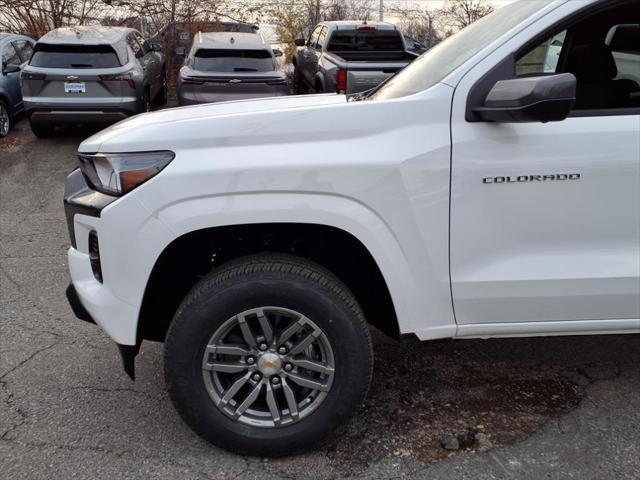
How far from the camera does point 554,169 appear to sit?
270 cm

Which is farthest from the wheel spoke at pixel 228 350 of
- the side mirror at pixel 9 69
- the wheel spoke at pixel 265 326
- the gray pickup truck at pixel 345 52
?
the side mirror at pixel 9 69

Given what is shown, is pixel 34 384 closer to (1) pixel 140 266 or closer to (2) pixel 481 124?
(1) pixel 140 266

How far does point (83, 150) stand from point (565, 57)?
8.73ft

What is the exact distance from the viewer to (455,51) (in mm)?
3166

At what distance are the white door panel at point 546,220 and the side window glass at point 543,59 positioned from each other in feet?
1.92

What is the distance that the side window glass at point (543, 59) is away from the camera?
3222 millimetres

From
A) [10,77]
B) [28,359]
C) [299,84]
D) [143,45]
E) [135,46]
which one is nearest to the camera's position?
[28,359]

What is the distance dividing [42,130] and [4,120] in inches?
25.8

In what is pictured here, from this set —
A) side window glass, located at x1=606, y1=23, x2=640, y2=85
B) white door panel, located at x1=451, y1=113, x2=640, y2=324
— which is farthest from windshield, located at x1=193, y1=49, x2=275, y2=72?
white door panel, located at x1=451, y1=113, x2=640, y2=324

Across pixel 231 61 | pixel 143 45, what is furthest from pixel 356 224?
pixel 143 45

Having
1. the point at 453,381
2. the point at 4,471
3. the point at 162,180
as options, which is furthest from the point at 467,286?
the point at 4,471

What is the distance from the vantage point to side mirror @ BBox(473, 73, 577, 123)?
2.49 metres

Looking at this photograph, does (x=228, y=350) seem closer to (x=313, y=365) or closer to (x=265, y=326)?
(x=265, y=326)

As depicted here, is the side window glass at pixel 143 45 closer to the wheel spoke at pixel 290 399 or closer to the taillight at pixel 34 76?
the taillight at pixel 34 76
